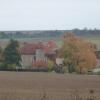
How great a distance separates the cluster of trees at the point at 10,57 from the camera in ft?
244

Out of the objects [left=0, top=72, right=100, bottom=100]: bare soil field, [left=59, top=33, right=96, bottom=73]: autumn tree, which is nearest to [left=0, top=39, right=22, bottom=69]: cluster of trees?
[left=59, top=33, right=96, bottom=73]: autumn tree

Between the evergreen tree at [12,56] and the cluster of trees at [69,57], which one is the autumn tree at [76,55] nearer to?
the cluster of trees at [69,57]

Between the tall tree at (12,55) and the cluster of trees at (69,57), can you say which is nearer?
the cluster of trees at (69,57)

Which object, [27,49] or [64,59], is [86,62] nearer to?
[64,59]

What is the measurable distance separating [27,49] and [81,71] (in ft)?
122

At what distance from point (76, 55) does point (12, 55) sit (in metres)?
11.1

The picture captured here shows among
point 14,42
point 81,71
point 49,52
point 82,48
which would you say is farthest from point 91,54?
point 49,52

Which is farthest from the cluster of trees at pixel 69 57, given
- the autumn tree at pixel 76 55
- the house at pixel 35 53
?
the house at pixel 35 53

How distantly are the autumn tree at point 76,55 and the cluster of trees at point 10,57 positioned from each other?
7971mm

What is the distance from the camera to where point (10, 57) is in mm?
74875

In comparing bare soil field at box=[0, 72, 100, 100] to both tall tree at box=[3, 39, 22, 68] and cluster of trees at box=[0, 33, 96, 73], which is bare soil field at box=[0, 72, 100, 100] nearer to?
cluster of trees at box=[0, 33, 96, 73]

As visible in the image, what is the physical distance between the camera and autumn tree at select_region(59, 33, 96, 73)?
7406cm

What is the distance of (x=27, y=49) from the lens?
107312mm

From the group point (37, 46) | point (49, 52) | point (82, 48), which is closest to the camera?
point (82, 48)
